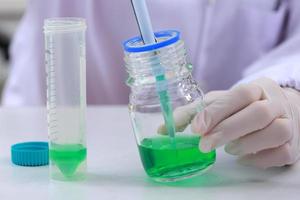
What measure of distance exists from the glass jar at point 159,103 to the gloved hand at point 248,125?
0.01m

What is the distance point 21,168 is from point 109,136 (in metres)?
0.16

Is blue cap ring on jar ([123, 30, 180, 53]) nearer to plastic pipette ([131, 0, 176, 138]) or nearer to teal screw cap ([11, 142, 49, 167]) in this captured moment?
plastic pipette ([131, 0, 176, 138])

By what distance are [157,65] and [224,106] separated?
0.08 meters

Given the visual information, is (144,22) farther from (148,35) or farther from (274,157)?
(274,157)

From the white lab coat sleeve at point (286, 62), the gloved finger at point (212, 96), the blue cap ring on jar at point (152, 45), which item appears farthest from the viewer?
the white lab coat sleeve at point (286, 62)

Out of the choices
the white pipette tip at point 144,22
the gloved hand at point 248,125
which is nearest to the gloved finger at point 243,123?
the gloved hand at point 248,125

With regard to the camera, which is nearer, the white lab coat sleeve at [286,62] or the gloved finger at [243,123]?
the gloved finger at [243,123]

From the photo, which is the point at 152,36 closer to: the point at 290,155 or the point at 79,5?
the point at 290,155

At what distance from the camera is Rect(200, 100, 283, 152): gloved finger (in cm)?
57

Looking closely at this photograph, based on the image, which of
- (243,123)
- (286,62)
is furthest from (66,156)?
(286,62)

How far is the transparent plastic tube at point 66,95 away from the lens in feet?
1.88

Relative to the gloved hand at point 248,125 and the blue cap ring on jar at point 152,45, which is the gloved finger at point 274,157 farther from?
the blue cap ring on jar at point 152,45

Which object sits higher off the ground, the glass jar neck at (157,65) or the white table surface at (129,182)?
the glass jar neck at (157,65)

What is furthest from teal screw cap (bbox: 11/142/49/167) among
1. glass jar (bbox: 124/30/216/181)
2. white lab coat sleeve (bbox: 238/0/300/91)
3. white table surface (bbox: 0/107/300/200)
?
white lab coat sleeve (bbox: 238/0/300/91)
